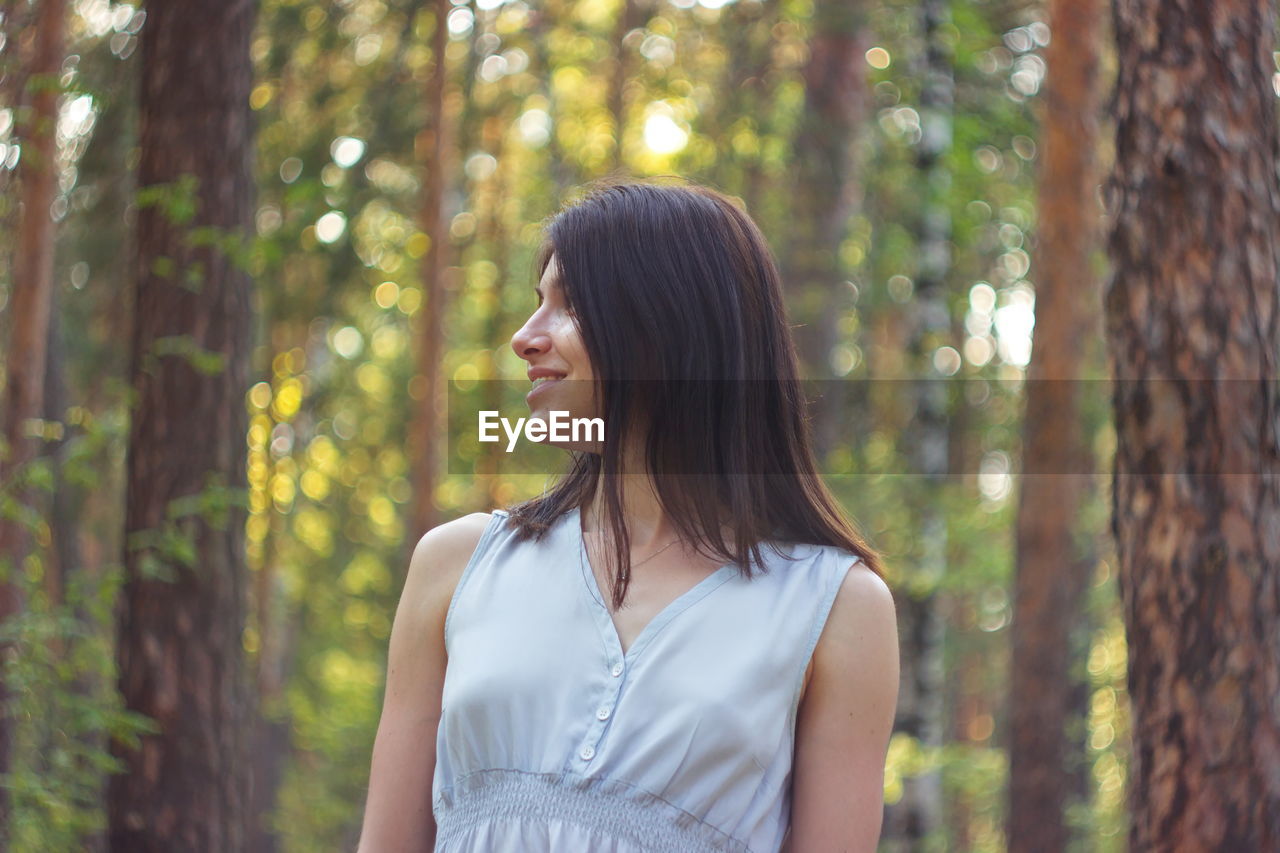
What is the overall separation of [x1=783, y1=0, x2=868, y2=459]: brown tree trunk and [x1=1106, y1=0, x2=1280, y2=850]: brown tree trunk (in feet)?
28.5

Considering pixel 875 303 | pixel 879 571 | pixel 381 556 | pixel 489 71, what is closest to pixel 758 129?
pixel 875 303

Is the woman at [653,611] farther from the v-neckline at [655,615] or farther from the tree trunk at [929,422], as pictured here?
the tree trunk at [929,422]

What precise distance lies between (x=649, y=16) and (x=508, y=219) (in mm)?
4127

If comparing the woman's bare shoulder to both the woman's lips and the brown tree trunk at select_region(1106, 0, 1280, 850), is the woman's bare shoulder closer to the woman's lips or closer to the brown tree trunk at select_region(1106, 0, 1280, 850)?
the woman's lips

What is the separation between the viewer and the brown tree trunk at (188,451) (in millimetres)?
5340

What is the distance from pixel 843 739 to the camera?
2002 millimetres

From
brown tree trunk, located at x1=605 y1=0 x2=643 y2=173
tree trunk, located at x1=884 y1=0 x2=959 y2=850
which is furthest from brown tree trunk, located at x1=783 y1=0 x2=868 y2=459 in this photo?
brown tree trunk, located at x1=605 y1=0 x2=643 y2=173

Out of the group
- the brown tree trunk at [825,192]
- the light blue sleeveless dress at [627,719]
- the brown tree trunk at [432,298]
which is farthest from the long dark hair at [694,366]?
the brown tree trunk at [432,298]

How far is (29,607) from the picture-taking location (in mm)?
5930

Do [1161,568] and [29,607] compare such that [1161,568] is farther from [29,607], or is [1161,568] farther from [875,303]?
[875,303]

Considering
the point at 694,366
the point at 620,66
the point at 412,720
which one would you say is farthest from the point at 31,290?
the point at 620,66

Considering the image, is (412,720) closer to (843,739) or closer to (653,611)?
(653,611)

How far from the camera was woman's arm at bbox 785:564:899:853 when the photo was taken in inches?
78.2

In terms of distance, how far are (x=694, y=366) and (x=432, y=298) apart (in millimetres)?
10614
